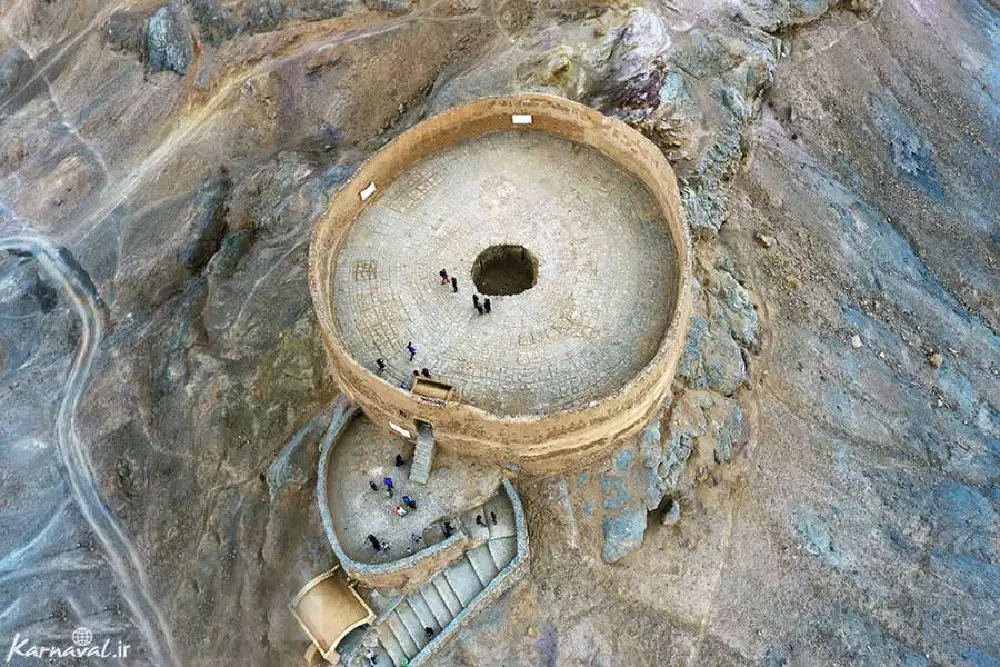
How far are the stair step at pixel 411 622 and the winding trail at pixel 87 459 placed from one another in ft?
22.0

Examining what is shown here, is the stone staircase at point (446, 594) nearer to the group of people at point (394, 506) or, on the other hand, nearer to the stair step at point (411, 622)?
the stair step at point (411, 622)

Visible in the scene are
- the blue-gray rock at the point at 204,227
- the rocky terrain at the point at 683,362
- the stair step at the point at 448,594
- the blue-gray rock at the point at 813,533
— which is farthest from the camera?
the blue-gray rock at the point at 204,227

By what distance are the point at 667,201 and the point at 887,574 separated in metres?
10.8

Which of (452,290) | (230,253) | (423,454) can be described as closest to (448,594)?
(423,454)

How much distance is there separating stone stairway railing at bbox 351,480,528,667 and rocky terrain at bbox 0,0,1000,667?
56cm

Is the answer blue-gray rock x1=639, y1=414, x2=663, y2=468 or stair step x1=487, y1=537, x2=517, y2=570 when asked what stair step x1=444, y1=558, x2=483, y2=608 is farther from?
blue-gray rock x1=639, y1=414, x2=663, y2=468

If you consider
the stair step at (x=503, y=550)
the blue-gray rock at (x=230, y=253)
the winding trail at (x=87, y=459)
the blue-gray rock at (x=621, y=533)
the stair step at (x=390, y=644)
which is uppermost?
the blue-gray rock at (x=621, y=533)

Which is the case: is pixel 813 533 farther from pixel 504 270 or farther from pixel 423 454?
pixel 504 270

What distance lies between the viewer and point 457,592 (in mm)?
17406

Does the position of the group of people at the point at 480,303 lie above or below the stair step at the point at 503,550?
above

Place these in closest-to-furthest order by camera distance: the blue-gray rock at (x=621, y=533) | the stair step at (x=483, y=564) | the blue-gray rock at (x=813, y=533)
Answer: the stair step at (x=483, y=564) < the blue-gray rock at (x=621, y=533) < the blue-gray rock at (x=813, y=533)

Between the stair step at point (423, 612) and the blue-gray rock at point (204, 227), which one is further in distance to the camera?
the blue-gray rock at point (204, 227)

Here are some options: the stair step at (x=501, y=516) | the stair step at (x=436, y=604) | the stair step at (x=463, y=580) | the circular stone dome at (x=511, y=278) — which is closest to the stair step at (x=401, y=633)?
the stair step at (x=436, y=604)

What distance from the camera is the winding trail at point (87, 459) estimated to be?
1991 cm
